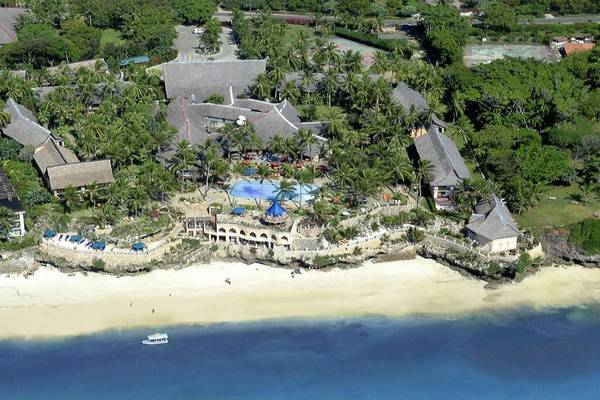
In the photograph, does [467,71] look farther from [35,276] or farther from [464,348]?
[35,276]

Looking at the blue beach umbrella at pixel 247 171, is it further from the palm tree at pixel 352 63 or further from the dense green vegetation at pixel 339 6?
the dense green vegetation at pixel 339 6

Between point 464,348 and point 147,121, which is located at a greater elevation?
point 147,121

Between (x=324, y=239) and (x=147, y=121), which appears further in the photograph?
(x=147, y=121)

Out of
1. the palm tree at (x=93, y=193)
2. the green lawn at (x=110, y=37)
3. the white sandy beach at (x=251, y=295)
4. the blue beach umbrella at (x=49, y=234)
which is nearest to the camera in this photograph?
the white sandy beach at (x=251, y=295)

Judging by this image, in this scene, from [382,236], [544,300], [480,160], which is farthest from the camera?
[480,160]

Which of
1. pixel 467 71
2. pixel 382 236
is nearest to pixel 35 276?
pixel 382 236

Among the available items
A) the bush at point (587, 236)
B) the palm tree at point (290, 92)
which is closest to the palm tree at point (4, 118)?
the palm tree at point (290, 92)

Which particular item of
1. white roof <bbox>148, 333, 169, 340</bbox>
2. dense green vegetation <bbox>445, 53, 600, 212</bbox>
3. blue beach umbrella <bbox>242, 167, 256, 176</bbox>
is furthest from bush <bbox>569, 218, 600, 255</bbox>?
white roof <bbox>148, 333, 169, 340</bbox>
